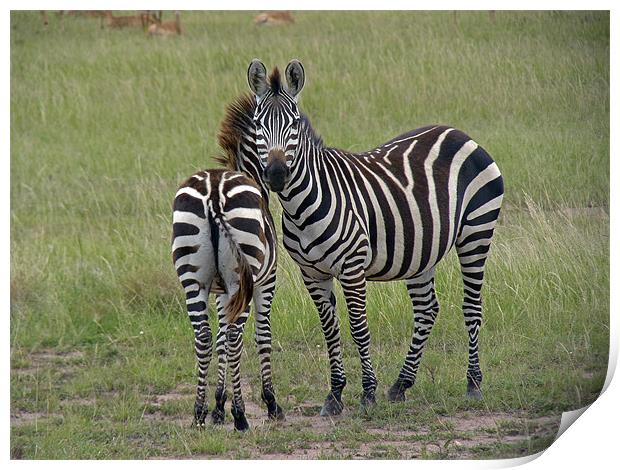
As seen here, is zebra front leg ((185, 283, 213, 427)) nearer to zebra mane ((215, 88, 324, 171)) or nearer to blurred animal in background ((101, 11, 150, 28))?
zebra mane ((215, 88, 324, 171))

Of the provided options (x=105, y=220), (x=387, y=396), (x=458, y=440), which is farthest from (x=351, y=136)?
(x=458, y=440)

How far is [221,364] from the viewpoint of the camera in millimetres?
5902

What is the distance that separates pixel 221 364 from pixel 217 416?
36cm

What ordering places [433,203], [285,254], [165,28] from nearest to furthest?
[433,203] < [285,254] < [165,28]

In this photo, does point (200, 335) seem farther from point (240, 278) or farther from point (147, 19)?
point (147, 19)

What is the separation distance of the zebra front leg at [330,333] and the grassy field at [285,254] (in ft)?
0.65

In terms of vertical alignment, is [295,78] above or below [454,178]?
above

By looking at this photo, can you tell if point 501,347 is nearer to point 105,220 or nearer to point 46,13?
point 105,220

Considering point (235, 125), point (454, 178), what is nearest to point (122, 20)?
point (235, 125)

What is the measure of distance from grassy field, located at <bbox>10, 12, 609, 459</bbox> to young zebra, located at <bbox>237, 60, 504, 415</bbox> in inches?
22.4

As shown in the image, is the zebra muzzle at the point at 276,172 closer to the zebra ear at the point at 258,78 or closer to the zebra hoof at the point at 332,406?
the zebra ear at the point at 258,78

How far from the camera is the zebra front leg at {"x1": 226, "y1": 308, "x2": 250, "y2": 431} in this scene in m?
5.84

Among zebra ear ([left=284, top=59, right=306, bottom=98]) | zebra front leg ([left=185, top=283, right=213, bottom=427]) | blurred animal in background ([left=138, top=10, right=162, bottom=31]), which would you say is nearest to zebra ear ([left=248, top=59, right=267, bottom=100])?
zebra ear ([left=284, top=59, right=306, bottom=98])

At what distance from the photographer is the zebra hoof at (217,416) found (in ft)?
19.8
